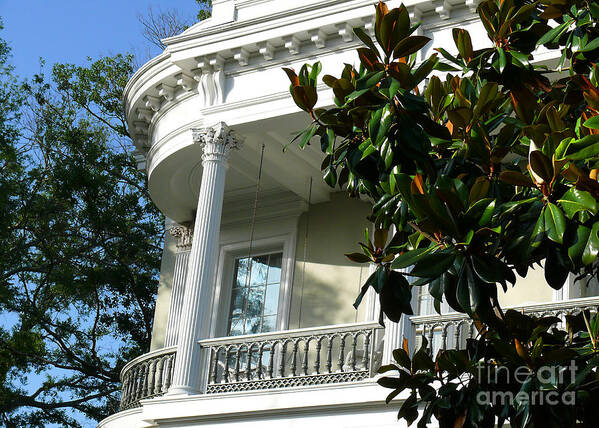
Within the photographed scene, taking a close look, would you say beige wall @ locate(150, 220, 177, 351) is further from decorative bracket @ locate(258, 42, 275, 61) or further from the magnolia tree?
the magnolia tree

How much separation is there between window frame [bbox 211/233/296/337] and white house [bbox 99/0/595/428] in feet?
0.07

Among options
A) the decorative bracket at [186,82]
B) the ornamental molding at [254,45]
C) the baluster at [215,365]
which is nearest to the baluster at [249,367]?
the baluster at [215,365]

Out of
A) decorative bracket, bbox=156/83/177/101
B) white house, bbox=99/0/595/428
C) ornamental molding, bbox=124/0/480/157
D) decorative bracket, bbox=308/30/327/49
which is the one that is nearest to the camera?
white house, bbox=99/0/595/428

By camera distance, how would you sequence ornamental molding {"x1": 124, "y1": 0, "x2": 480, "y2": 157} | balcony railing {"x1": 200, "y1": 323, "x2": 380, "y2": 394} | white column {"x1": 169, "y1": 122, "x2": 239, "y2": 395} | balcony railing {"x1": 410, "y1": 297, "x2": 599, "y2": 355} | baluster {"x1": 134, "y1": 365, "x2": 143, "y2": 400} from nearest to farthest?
1. balcony railing {"x1": 410, "y1": 297, "x2": 599, "y2": 355}
2. balcony railing {"x1": 200, "y1": 323, "x2": 380, "y2": 394}
3. ornamental molding {"x1": 124, "y1": 0, "x2": 480, "y2": 157}
4. white column {"x1": 169, "y1": 122, "x2": 239, "y2": 395}
5. baluster {"x1": 134, "y1": 365, "x2": 143, "y2": 400}

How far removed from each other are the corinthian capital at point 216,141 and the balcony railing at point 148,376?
2.55 meters

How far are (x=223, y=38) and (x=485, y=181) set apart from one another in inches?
329

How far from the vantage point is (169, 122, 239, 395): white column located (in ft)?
40.4

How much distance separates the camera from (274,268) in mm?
15828

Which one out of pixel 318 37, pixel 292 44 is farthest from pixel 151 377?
pixel 318 37

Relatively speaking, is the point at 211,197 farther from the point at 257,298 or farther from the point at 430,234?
the point at 430,234

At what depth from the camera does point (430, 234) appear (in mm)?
5383

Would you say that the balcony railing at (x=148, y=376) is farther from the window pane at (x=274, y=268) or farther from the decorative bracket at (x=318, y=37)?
the decorative bracket at (x=318, y=37)

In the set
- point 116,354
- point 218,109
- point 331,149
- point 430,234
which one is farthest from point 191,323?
point 116,354

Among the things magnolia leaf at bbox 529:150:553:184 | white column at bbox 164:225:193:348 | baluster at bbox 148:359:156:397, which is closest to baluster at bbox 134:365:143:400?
baluster at bbox 148:359:156:397
